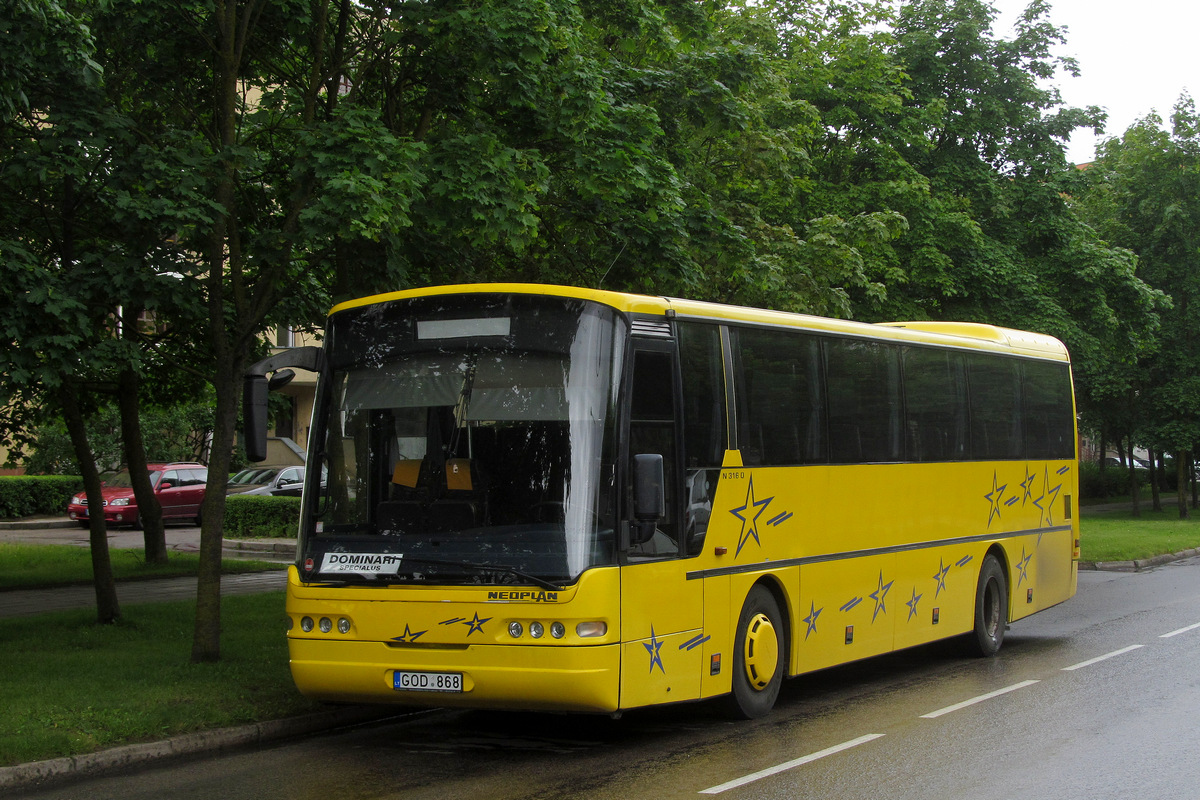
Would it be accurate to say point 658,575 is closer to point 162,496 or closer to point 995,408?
point 995,408

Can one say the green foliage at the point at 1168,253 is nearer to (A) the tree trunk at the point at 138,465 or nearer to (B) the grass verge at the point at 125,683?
(A) the tree trunk at the point at 138,465

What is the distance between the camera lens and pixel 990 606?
13969 mm

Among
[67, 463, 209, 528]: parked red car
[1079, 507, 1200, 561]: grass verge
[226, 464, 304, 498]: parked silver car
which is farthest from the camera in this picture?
[226, 464, 304, 498]: parked silver car

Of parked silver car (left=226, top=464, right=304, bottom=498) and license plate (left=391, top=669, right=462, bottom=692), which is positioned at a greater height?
parked silver car (left=226, top=464, right=304, bottom=498)

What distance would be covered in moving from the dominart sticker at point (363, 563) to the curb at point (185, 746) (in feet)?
4.84

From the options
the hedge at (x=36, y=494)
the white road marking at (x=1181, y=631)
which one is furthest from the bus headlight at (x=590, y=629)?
the hedge at (x=36, y=494)

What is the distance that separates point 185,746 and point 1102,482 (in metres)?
50.8

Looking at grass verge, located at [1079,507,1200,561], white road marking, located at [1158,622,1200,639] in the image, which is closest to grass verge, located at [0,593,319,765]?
white road marking, located at [1158,622,1200,639]

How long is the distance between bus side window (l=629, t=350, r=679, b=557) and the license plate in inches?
59.3

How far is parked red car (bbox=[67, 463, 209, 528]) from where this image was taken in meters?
32.9

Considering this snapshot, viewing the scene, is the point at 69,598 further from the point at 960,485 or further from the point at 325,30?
the point at 960,485

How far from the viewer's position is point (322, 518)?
888 cm

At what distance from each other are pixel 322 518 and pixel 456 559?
1187 mm

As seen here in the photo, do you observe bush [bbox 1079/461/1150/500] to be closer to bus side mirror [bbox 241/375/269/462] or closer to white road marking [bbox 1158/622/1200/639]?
white road marking [bbox 1158/622/1200/639]
